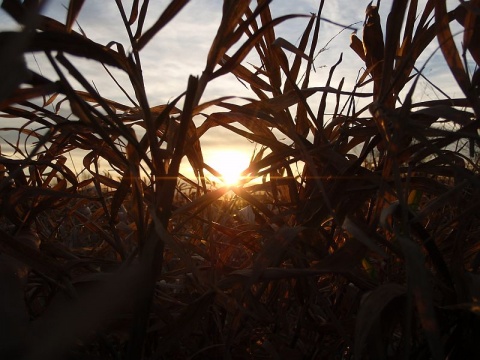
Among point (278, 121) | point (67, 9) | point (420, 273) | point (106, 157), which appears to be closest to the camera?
point (420, 273)

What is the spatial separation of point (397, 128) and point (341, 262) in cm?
20

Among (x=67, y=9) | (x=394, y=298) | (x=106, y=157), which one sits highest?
(x=67, y=9)

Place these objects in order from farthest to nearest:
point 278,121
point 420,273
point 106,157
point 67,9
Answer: point 106,157 → point 278,121 → point 67,9 → point 420,273

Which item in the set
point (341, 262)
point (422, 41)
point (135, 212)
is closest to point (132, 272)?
point (135, 212)

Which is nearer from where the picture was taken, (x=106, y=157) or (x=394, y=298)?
(x=394, y=298)

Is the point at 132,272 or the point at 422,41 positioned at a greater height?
the point at 422,41

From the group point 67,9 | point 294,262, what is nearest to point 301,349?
point 294,262

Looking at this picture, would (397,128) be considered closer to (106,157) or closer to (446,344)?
(446,344)

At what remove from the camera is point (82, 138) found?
94 cm

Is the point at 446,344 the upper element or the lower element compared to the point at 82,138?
lower

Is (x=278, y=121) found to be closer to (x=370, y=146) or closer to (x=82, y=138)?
(x=370, y=146)

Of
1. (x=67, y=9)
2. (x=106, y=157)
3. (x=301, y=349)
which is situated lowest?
(x=301, y=349)

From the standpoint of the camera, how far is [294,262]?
867 mm

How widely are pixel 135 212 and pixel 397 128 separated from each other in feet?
1.29
